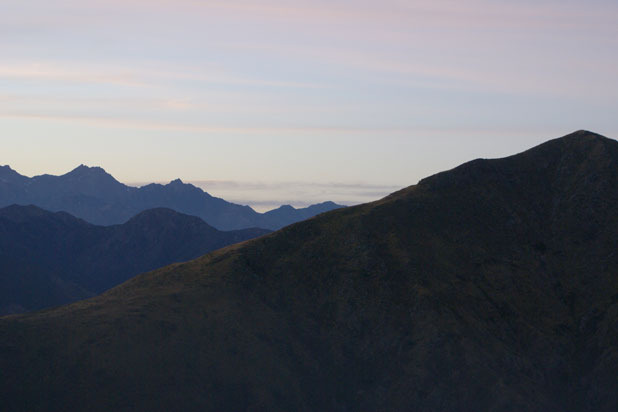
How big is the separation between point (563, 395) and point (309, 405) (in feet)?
185

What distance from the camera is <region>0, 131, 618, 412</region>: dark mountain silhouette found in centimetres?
15359

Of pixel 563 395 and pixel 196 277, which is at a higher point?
pixel 196 277

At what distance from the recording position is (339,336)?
179 m

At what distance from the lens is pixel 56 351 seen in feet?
505

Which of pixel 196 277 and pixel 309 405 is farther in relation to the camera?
pixel 196 277

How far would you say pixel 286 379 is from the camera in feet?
544

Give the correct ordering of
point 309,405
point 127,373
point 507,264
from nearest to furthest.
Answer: point 127,373, point 309,405, point 507,264

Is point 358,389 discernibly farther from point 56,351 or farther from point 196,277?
point 56,351

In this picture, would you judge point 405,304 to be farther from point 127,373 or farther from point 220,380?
point 127,373

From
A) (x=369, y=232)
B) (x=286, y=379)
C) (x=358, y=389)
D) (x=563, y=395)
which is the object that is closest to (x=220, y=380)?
(x=286, y=379)

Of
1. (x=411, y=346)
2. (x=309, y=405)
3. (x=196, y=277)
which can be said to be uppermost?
(x=196, y=277)

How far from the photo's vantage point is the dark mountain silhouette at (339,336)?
154 metres

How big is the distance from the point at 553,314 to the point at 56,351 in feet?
376

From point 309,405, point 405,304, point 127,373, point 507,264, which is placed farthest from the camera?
point 507,264
